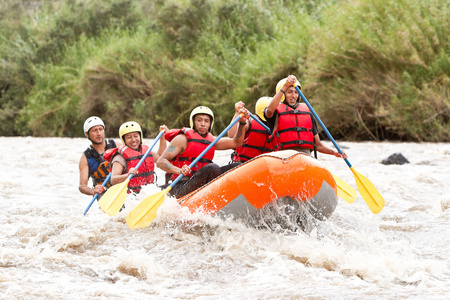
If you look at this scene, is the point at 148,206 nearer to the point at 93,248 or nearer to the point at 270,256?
the point at 93,248

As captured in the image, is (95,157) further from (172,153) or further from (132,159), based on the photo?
(172,153)

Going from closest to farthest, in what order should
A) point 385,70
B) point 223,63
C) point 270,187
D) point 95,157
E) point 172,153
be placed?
point 270,187 < point 172,153 < point 95,157 < point 385,70 < point 223,63

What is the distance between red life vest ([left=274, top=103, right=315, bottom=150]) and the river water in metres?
0.82

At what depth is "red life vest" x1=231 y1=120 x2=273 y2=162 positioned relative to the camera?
537cm

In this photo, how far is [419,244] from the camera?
4969mm

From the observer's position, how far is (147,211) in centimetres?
487

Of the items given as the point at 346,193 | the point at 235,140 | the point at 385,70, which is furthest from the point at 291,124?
the point at 385,70

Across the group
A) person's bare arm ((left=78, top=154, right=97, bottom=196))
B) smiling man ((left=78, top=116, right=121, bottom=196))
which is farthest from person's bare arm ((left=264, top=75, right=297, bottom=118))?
person's bare arm ((left=78, top=154, right=97, bottom=196))

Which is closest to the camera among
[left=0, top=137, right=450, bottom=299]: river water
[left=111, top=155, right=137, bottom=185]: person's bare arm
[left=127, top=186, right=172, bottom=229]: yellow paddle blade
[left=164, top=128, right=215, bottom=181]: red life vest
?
[left=0, top=137, right=450, bottom=299]: river water

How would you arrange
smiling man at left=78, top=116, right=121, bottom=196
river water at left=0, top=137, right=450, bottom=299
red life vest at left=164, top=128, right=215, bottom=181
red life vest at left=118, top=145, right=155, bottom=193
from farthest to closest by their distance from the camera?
smiling man at left=78, top=116, right=121, bottom=196, red life vest at left=118, top=145, right=155, bottom=193, red life vest at left=164, top=128, right=215, bottom=181, river water at left=0, top=137, right=450, bottom=299

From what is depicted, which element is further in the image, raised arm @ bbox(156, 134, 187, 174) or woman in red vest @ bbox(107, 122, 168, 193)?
woman in red vest @ bbox(107, 122, 168, 193)

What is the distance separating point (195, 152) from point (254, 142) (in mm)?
645

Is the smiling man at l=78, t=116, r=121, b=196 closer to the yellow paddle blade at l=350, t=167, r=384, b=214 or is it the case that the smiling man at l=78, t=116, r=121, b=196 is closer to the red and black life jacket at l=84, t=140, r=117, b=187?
the red and black life jacket at l=84, t=140, r=117, b=187

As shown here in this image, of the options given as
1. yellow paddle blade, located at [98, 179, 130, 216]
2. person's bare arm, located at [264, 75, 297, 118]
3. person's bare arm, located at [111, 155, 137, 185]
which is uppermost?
person's bare arm, located at [264, 75, 297, 118]
